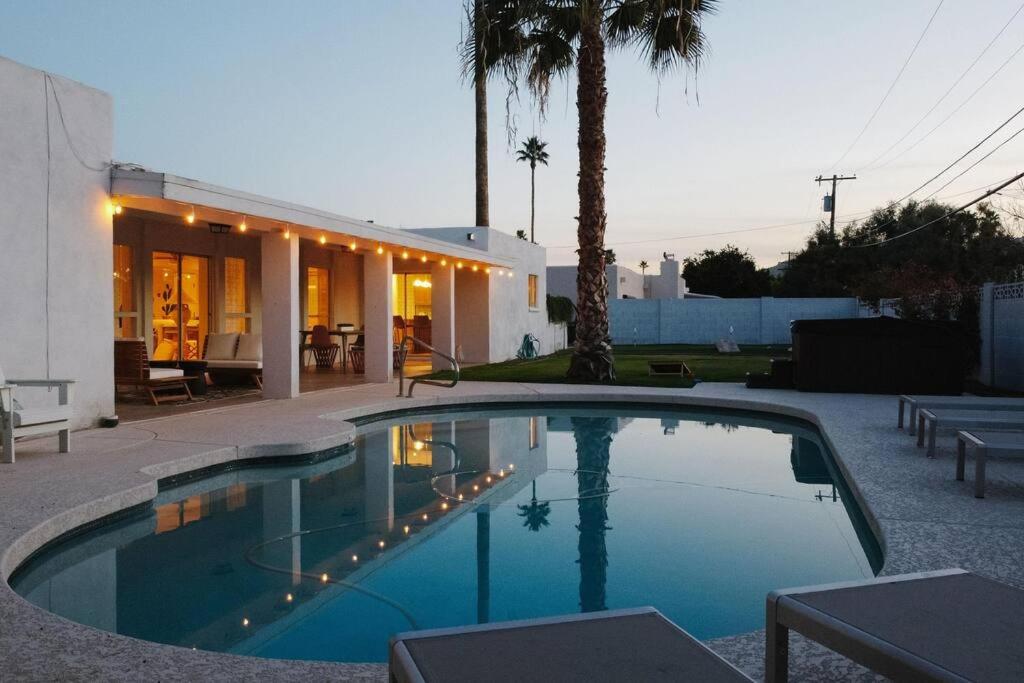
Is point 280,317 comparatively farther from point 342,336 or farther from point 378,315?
point 342,336

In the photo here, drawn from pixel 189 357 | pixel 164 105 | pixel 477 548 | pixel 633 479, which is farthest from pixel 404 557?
pixel 164 105

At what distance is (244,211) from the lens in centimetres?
1009

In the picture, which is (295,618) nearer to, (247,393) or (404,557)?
(404,557)

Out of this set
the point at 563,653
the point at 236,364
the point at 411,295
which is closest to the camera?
the point at 563,653

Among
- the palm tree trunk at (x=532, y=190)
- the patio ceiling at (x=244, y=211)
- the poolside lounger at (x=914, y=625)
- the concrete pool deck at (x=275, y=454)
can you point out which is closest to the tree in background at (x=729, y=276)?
the palm tree trunk at (x=532, y=190)

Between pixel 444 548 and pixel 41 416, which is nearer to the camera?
pixel 444 548

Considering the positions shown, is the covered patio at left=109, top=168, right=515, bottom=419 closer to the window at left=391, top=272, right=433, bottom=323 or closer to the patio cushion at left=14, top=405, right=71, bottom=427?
the window at left=391, top=272, right=433, bottom=323

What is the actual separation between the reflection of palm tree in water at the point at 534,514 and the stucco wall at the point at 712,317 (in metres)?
25.3

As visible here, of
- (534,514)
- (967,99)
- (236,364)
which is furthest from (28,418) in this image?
(967,99)

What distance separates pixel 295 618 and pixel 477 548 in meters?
1.61

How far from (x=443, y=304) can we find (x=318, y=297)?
3.66 m

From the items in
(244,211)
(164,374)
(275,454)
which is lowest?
(275,454)

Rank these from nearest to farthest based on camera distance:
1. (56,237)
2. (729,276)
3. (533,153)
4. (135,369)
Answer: (56,237) < (135,369) < (729,276) < (533,153)

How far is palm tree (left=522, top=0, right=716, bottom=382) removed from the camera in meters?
13.8
